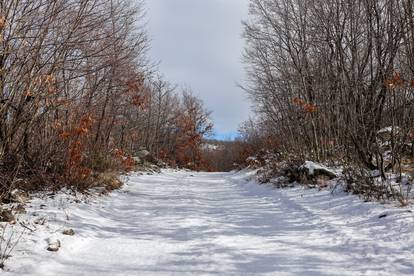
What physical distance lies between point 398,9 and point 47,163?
810 cm

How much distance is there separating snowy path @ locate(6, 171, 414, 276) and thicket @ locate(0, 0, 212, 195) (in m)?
1.47

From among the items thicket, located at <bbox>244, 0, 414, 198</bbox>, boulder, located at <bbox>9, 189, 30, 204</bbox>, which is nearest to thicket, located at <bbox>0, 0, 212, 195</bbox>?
boulder, located at <bbox>9, 189, 30, 204</bbox>

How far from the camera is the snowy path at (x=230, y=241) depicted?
459 cm

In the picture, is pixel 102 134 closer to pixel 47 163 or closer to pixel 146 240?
pixel 47 163

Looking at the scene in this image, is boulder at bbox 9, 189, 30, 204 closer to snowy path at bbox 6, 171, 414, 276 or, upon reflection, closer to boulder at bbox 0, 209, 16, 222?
snowy path at bbox 6, 171, 414, 276

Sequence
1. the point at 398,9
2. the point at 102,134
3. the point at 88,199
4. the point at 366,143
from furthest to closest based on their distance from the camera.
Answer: the point at 102,134 → the point at 366,143 → the point at 88,199 → the point at 398,9

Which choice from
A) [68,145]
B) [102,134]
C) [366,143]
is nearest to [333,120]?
[366,143]

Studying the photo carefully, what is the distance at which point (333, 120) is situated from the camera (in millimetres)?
13359

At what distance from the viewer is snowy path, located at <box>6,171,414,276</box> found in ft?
15.0

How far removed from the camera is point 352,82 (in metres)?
9.70

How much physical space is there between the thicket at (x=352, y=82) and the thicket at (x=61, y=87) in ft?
16.4

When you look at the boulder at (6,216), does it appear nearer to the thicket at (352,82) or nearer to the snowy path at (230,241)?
the snowy path at (230,241)

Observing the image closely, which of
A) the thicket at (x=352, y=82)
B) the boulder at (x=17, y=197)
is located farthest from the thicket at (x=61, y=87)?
the thicket at (x=352, y=82)

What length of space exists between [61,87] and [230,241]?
469 centimetres
